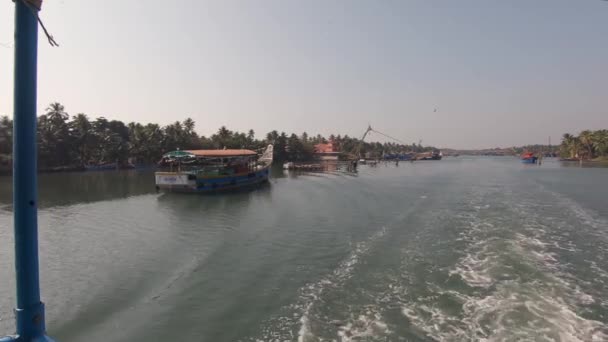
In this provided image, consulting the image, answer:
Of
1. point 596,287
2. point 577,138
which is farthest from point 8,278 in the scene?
point 577,138

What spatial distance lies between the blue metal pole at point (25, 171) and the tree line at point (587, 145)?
5744 inches

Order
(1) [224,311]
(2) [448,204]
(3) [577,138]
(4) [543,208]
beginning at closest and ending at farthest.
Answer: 1. (1) [224,311]
2. (4) [543,208]
3. (2) [448,204]
4. (3) [577,138]

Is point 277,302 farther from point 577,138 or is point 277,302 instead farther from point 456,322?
point 577,138

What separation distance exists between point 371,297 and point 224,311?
415cm

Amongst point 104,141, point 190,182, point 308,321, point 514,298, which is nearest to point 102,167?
point 104,141

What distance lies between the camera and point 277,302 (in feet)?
30.1

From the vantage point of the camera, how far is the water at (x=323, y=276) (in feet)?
25.8

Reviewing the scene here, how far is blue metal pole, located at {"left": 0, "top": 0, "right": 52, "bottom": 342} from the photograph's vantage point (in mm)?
2693

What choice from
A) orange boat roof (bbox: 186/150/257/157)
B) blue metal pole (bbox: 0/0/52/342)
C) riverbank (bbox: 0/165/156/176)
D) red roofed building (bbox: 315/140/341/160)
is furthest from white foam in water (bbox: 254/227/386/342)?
red roofed building (bbox: 315/140/341/160)

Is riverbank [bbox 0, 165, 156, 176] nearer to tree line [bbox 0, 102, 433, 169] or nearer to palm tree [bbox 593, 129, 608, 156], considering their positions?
tree line [bbox 0, 102, 433, 169]

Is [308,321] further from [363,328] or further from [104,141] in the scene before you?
[104,141]

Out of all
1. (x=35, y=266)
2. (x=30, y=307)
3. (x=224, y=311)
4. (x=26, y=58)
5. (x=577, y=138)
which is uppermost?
(x=577, y=138)

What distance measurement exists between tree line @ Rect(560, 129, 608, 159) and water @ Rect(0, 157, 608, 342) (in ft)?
395

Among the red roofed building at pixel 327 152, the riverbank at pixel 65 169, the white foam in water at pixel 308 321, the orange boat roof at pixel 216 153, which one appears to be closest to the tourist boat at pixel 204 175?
the orange boat roof at pixel 216 153
